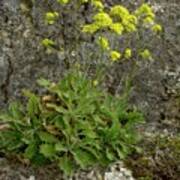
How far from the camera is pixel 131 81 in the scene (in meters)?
5.00

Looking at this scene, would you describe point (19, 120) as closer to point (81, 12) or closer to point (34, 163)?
point (34, 163)

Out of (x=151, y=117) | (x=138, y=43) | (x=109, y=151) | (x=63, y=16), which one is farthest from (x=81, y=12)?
(x=109, y=151)

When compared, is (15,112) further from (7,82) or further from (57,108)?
(7,82)

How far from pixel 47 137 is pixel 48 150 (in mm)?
86

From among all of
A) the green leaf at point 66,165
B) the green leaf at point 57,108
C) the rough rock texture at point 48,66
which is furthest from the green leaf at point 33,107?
the rough rock texture at point 48,66

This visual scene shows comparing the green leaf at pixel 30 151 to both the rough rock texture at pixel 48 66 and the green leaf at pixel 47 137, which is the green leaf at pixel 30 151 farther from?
the rough rock texture at pixel 48 66

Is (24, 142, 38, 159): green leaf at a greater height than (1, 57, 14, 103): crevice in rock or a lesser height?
lesser

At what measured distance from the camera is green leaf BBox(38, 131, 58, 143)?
3997mm

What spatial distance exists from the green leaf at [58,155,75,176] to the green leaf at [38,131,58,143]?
0.14 meters

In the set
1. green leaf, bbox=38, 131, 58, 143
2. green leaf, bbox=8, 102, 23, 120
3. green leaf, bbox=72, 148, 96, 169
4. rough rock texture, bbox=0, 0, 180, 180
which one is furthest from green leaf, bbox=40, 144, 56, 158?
rough rock texture, bbox=0, 0, 180, 180

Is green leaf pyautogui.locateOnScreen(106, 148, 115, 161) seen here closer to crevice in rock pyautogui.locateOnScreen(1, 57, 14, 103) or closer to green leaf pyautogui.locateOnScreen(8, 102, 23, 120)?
green leaf pyautogui.locateOnScreen(8, 102, 23, 120)

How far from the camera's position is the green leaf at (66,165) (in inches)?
158

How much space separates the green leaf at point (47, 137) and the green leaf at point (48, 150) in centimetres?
3

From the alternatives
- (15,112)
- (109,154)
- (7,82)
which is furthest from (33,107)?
(7,82)
